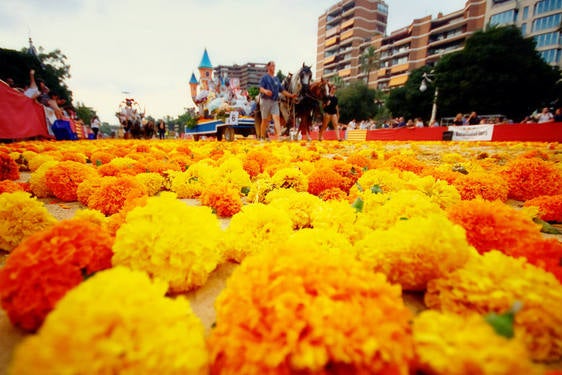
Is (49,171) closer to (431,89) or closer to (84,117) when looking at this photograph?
(431,89)

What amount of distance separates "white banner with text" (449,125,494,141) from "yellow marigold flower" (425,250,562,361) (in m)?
16.5

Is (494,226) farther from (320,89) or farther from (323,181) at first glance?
(320,89)

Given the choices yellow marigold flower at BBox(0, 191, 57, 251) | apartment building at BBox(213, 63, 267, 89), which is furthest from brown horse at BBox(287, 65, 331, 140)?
apartment building at BBox(213, 63, 267, 89)

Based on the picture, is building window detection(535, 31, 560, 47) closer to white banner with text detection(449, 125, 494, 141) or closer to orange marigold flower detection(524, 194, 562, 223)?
white banner with text detection(449, 125, 494, 141)

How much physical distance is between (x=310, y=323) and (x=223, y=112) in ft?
50.0

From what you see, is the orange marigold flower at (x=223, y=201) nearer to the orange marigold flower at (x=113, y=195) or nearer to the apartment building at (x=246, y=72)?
the orange marigold flower at (x=113, y=195)

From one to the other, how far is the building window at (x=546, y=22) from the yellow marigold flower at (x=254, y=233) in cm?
7633

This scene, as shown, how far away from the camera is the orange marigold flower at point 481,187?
2.35 meters

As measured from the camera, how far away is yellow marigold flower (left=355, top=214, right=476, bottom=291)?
3.43 ft

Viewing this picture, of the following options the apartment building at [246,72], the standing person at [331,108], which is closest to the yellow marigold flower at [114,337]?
the standing person at [331,108]

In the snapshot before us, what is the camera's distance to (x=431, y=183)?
2115mm

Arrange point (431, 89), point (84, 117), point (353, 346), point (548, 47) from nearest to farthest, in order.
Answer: point (353, 346), point (431, 89), point (548, 47), point (84, 117)

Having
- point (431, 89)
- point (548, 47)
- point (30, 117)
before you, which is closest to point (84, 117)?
point (30, 117)

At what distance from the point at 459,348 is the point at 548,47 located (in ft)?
251
